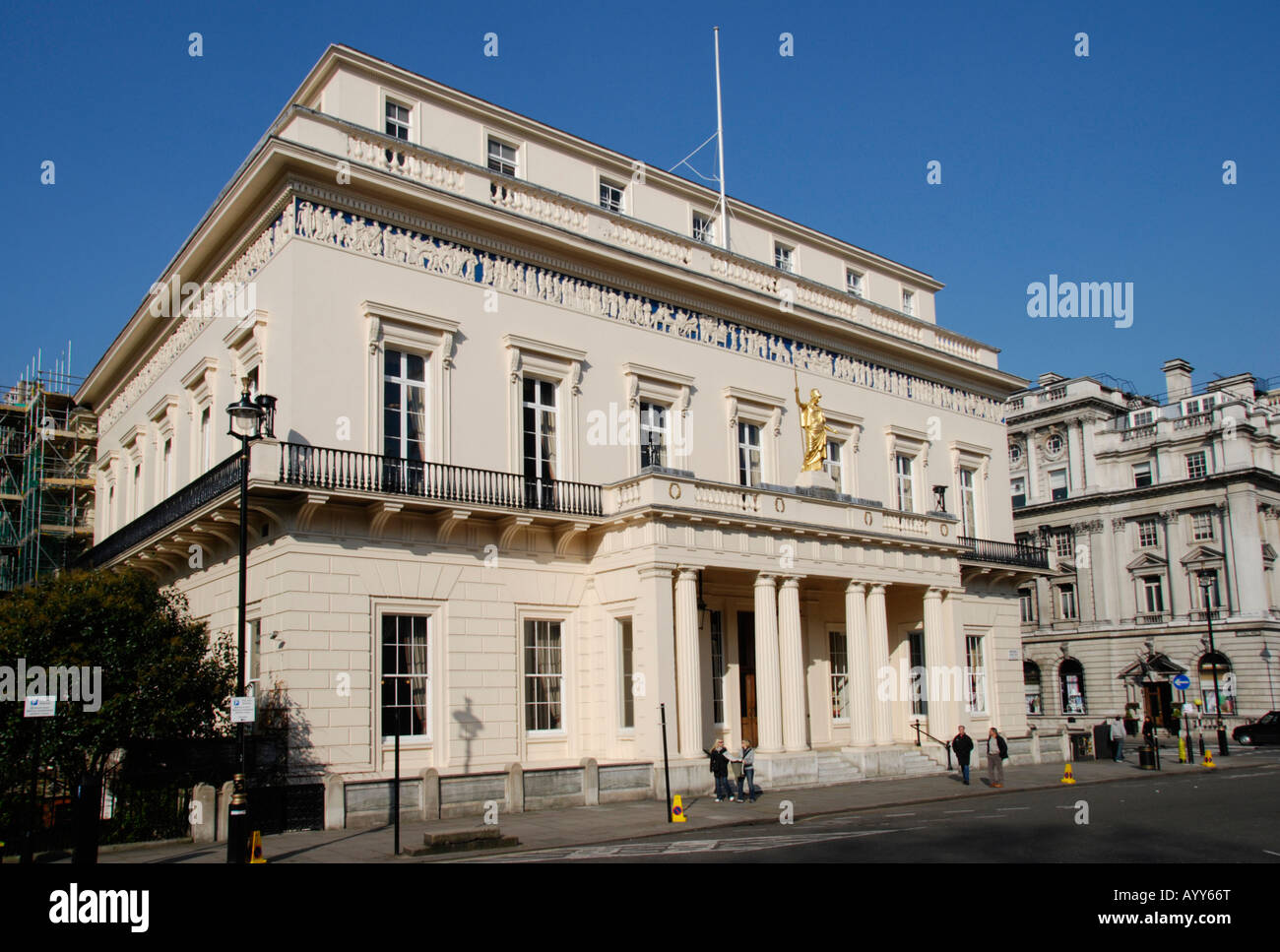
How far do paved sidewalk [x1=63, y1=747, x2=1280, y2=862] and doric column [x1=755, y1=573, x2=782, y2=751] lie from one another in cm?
151

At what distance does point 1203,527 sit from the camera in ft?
214

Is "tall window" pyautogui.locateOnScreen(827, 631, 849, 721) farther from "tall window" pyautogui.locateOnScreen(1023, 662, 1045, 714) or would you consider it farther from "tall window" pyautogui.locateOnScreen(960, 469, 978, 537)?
"tall window" pyautogui.locateOnScreen(1023, 662, 1045, 714)

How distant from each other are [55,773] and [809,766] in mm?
16536

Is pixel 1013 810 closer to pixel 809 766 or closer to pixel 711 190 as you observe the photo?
pixel 809 766

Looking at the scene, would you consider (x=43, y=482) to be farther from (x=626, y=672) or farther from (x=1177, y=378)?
(x=1177, y=378)

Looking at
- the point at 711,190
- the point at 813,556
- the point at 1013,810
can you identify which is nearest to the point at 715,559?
Result: the point at 813,556

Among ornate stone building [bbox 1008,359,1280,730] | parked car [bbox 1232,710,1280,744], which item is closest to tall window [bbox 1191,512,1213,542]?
ornate stone building [bbox 1008,359,1280,730]

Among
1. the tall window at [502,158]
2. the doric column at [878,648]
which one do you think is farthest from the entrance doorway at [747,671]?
the tall window at [502,158]

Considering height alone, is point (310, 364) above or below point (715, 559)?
above

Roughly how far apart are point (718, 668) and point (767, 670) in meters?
2.76

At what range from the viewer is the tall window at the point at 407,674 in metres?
22.8

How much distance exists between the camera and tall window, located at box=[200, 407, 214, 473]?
27156 millimetres

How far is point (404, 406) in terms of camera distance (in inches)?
A: 953
